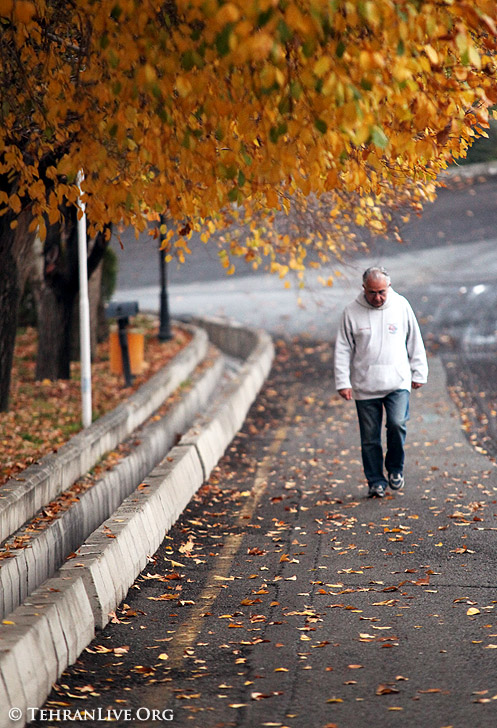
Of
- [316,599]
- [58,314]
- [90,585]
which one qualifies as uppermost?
[58,314]

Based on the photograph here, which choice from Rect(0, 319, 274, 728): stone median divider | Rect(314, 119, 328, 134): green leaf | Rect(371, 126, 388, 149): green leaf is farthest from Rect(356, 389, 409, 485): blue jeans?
Rect(371, 126, 388, 149): green leaf

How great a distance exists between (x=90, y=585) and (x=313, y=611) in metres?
1.40

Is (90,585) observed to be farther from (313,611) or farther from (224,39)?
(224,39)

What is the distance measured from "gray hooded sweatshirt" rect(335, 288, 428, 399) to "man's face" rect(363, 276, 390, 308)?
99mm

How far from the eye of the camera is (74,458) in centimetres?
997

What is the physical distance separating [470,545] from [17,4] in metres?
4.96

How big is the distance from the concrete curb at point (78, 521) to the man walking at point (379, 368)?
2.24 m

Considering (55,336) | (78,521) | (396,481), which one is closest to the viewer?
(78,521)

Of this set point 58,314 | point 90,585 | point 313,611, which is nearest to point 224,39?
point 90,585

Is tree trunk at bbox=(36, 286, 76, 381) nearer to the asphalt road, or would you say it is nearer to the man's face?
the asphalt road

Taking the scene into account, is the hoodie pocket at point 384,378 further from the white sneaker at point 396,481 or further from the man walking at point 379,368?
the white sneaker at point 396,481

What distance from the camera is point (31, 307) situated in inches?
900

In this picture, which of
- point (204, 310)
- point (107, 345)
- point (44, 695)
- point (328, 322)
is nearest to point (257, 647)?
point (44, 695)

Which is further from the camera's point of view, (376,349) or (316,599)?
(376,349)
